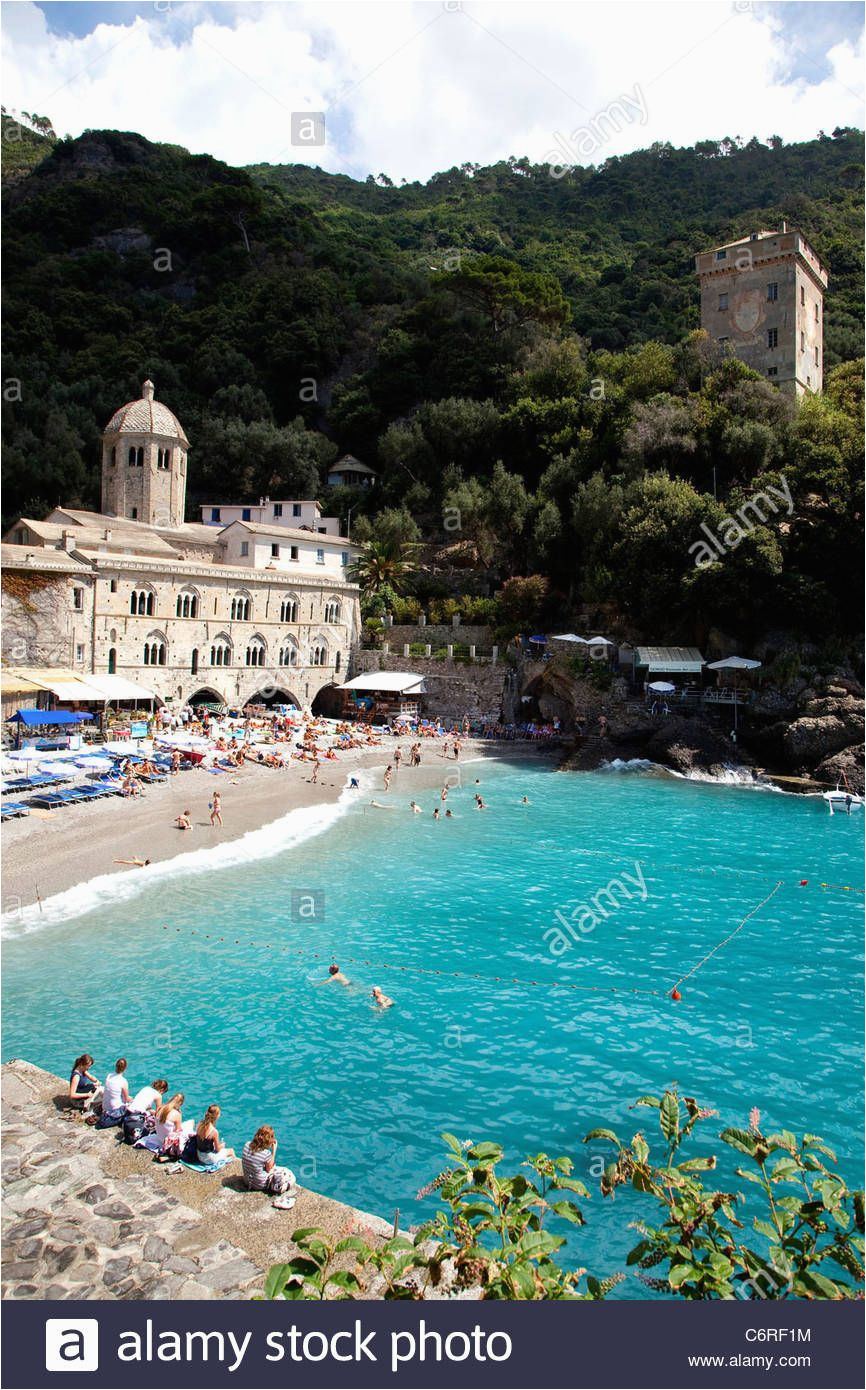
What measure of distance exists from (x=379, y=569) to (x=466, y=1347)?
4701 cm

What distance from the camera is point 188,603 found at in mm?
40188

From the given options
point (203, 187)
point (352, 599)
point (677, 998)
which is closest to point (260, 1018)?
point (677, 998)

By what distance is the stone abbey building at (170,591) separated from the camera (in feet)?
115

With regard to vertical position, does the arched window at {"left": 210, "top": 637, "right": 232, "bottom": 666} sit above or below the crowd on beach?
above

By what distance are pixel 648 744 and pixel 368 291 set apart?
2213 inches

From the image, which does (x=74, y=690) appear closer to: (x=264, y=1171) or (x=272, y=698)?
(x=272, y=698)

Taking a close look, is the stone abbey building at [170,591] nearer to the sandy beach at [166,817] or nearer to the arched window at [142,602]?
the arched window at [142,602]

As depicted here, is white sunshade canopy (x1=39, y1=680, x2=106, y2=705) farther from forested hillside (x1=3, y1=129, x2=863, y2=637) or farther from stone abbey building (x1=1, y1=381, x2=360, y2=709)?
forested hillside (x1=3, y1=129, x2=863, y2=637)

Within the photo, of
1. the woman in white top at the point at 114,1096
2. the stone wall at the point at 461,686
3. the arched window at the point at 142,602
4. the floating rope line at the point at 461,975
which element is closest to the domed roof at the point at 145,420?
the arched window at the point at 142,602

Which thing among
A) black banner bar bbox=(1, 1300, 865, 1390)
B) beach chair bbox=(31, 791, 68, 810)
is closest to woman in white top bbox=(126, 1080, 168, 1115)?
black banner bar bbox=(1, 1300, 865, 1390)

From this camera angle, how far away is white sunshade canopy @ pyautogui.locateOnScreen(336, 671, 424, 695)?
44.8 meters

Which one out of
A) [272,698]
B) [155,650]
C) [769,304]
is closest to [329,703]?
[272,698]

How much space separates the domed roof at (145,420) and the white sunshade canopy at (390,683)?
18.5 m

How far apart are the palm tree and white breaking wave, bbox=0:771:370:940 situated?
23.1 meters
